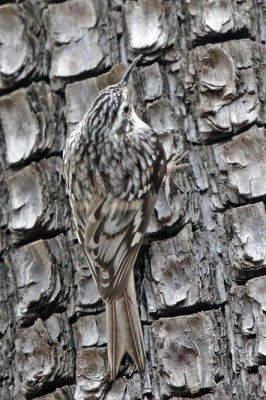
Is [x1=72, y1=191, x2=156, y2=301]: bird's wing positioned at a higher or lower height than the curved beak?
lower

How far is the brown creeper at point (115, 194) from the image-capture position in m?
2.32

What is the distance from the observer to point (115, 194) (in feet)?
8.23

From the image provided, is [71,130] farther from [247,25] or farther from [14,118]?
[247,25]

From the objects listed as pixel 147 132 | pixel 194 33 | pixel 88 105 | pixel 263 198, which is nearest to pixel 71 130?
pixel 88 105

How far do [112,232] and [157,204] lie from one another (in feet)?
0.54

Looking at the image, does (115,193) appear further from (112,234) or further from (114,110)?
(114,110)

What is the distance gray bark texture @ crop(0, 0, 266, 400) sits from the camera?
2.26 meters

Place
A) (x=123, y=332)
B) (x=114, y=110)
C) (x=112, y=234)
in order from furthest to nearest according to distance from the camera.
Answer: (x=114, y=110) → (x=112, y=234) → (x=123, y=332)

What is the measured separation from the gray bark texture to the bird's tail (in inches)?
1.4

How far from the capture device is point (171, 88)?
250 cm

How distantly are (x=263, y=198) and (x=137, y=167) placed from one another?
479 millimetres

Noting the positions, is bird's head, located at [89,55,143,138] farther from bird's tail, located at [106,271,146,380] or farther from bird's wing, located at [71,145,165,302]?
bird's tail, located at [106,271,146,380]

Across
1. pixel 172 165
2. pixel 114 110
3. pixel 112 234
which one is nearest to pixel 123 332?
pixel 112 234

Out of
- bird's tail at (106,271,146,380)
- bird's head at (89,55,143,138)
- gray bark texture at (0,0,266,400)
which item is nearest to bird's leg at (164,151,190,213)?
gray bark texture at (0,0,266,400)
